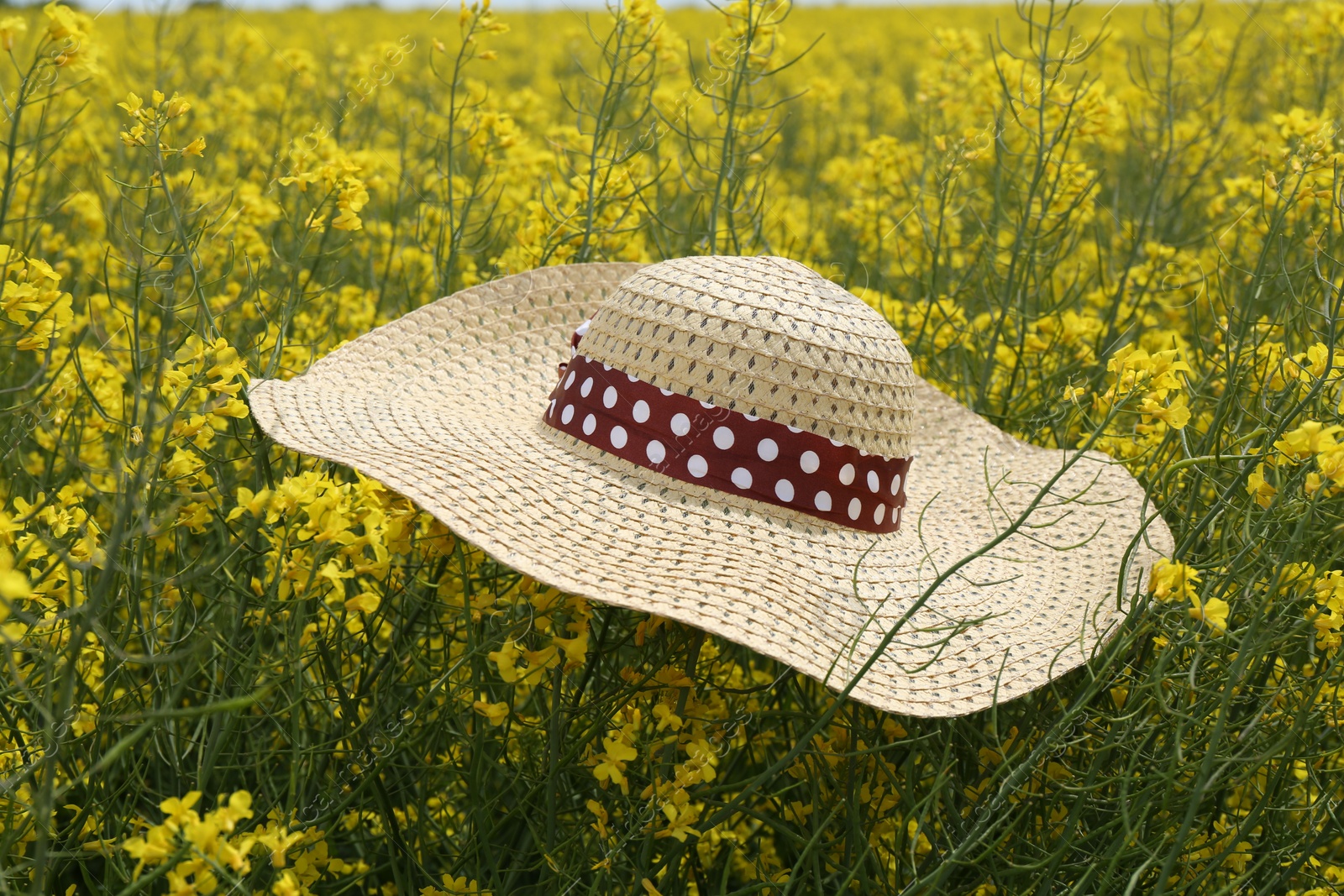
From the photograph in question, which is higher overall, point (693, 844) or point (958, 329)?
point (958, 329)

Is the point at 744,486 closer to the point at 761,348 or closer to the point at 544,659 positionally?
the point at 761,348

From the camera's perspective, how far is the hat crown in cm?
133

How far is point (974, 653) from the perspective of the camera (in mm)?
1289

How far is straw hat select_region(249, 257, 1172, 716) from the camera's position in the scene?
116 centimetres

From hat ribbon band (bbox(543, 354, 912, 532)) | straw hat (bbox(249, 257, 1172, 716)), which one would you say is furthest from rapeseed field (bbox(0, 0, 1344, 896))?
hat ribbon band (bbox(543, 354, 912, 532))

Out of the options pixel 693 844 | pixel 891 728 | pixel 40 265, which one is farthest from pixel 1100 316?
pixel 40 265

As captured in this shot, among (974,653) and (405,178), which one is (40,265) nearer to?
(974,653)

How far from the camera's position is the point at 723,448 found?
1.31 meters

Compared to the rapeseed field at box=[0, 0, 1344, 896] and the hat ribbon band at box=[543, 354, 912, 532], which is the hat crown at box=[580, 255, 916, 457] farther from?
the rapeseed field at box=[0, 0, 1344, 896]

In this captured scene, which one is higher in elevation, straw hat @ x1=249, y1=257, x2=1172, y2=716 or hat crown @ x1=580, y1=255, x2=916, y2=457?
hat crown @ x1=580, y1=255, x2=916, y2=457

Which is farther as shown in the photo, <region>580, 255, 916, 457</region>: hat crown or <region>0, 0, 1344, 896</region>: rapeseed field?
<region>580, 255, 916, 457</region>: hat crown

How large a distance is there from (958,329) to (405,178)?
1.30m

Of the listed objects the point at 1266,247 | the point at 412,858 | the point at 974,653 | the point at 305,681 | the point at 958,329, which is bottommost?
the point at 412,858

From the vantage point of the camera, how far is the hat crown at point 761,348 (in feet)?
4.35
